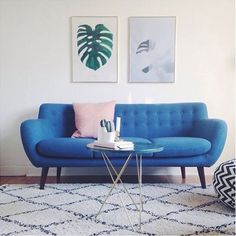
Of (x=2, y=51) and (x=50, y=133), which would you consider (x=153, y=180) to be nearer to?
(x=50, y=133)

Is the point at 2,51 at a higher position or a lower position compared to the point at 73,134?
higher

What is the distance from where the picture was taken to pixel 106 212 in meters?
2.41

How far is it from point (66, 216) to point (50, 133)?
1358mm

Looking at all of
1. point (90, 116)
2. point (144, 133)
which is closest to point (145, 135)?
point (144, 133)

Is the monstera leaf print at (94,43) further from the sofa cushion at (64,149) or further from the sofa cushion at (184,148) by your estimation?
the sofa cushion at (184,148)

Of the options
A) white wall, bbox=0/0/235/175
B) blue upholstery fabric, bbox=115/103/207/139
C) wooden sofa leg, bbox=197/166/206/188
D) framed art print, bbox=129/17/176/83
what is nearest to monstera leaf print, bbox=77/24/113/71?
white wall, bbox=0/0/235/175

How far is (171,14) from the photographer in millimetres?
3910

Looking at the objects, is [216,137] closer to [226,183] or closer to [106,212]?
[226,183]

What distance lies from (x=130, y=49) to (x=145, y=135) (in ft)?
3.55

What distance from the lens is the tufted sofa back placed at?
367cm

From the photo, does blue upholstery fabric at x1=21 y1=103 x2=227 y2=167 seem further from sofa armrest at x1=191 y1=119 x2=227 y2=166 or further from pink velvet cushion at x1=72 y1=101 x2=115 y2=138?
pink velvet cushion at x1=72 y1=101 x2=115 y2=138

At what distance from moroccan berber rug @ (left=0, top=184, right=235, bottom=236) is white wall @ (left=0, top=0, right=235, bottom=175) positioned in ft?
3.70

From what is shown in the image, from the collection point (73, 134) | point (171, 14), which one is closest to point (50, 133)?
point (73, 134)

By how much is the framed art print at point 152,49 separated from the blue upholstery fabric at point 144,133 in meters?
0.43
